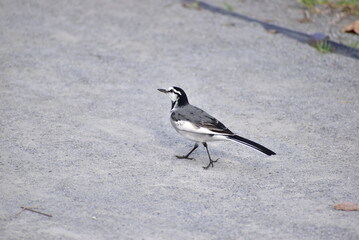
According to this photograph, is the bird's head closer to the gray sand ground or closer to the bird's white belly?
the bird's white belly

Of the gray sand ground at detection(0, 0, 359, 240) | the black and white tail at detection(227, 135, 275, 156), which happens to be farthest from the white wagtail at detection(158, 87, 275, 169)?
the gray sand ground at detection(0, 0, 359, 240)

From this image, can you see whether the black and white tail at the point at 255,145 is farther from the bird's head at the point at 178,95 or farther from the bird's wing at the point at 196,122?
the bird's head at the point at 178,95

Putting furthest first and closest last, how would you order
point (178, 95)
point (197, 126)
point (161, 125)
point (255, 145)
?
point (161, 125), point (178, 95), point (197, 126), point (255, 145)

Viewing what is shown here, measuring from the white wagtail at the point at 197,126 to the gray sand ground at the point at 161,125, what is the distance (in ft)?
1.05

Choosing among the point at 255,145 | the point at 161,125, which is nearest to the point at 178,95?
the point at 161,125

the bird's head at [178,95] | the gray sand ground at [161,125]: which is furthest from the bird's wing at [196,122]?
the gray sand ground at [161,125]

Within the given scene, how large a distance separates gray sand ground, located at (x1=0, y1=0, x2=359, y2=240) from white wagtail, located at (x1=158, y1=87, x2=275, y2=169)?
32 cm

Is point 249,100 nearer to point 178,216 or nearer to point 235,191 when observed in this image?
point 235,191

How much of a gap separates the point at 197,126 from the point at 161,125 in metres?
1.22

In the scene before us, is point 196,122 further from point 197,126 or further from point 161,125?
point 161,125

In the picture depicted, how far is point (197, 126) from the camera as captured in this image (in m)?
6.44

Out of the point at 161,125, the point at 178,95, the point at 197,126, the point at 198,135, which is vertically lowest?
the point at 161,125

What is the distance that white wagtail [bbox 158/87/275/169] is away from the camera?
6303mm

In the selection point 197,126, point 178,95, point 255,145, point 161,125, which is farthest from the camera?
point 161,125
